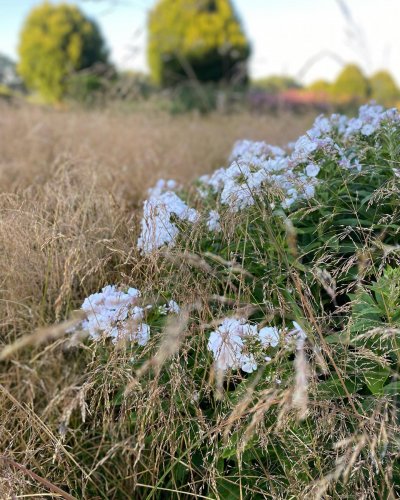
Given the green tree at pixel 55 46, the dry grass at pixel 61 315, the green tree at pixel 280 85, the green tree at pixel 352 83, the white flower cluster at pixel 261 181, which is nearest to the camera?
the dry grass at pixel 61 315

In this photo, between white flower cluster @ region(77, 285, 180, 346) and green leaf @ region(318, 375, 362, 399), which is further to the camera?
white flower cluster @ region(77, 285, 180, 346)

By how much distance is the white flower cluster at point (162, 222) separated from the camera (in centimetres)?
167

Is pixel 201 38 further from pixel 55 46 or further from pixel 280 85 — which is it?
pixel 55 46

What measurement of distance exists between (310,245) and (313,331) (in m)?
0.32

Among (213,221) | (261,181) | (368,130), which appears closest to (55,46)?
(368,130)

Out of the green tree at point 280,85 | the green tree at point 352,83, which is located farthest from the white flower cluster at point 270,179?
the green tree at point 352,83

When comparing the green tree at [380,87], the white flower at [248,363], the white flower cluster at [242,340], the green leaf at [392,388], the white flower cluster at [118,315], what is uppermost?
the white flower cluster at [118,315]

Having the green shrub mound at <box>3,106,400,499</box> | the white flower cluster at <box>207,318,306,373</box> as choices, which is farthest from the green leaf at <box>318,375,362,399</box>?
the white flower cluster at <box>207,318,306,373</box>

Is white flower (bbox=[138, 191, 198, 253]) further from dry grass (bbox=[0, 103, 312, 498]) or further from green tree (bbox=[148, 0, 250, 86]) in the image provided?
green tree (bbox=[148, 0, 250, 86])

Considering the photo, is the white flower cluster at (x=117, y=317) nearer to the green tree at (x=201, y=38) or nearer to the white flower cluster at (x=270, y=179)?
the white flower cluster at (x=270, y=179)

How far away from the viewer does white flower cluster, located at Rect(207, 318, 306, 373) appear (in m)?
1.39

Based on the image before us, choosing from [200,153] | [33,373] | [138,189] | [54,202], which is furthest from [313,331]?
[200,153]

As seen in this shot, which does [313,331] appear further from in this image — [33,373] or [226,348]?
[33,373]

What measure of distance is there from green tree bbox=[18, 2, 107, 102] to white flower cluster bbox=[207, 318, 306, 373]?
1277 centimetres
